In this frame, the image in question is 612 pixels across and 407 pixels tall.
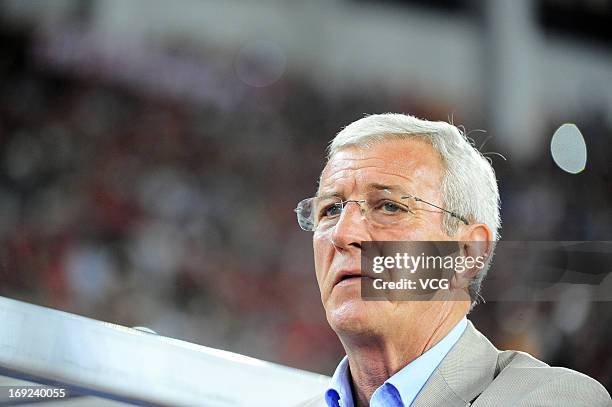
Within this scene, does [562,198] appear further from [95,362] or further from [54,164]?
[54,164]

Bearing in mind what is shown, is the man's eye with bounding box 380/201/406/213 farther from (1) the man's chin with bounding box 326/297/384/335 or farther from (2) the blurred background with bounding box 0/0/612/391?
(2) the blurred background with bounding box 0/0/612/391

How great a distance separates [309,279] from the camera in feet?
5.65

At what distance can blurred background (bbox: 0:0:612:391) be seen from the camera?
125 cm

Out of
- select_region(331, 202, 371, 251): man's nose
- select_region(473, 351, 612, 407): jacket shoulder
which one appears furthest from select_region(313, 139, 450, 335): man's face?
select_region(473, 351, 612, 407): jacket shoulder

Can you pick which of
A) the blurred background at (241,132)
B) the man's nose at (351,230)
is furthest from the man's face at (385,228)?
the blurred background at (241,132)

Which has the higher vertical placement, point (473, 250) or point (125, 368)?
point (473, 250)

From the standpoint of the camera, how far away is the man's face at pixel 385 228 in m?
0.88

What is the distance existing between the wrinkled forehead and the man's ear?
0.27ft

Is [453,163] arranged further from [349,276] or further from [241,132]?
[241,132]

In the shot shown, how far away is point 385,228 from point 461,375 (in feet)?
0.67

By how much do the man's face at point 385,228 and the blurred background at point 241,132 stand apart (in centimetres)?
28

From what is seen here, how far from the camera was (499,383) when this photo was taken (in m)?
0.81

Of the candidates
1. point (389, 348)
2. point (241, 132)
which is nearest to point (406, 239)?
point (389, 348)

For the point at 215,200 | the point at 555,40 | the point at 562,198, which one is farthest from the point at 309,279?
the point at 555,40
